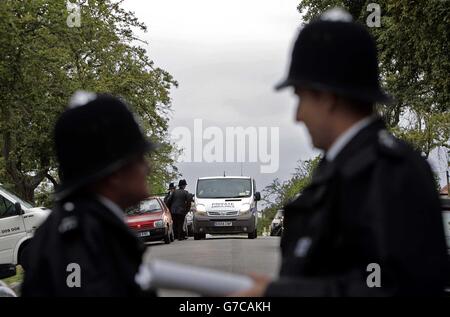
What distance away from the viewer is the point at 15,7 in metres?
31.9

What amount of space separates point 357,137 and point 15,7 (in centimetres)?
3049

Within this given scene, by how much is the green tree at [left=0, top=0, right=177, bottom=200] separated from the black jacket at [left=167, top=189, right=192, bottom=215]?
518 centimetres

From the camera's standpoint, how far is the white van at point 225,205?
105ft

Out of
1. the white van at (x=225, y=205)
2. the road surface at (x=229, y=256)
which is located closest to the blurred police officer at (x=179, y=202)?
the white van at (x=225, y=205)

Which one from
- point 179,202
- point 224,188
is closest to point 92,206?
point 224,188

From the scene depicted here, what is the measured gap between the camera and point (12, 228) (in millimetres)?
20094

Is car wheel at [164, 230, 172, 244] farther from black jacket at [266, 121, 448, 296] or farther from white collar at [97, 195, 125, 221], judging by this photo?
black jacket at [266, 121, 448, 296]

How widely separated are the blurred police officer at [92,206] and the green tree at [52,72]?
26128 mm

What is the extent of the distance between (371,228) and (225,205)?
29.6 meters

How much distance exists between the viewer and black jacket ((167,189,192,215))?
32.5m

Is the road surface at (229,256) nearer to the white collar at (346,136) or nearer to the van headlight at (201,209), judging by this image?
the van headlight at (201,209)

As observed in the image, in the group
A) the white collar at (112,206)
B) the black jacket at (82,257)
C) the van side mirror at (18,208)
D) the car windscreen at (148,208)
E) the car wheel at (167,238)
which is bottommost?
the car wheel at (167,238)
